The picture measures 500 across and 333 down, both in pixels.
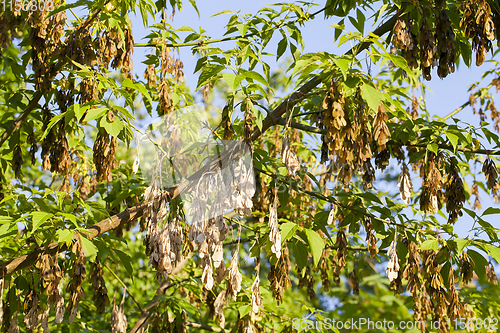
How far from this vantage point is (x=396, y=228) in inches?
94.7

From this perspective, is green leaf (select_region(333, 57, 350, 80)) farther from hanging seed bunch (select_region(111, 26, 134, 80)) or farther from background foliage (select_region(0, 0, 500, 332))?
hanging seed bunch (select_region(111, 26, 134, 80))

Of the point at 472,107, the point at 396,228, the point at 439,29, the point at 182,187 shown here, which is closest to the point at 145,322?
the point at 182,187

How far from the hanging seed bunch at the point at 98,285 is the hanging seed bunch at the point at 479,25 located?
8.27 feet

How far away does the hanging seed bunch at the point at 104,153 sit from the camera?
6.92 ft

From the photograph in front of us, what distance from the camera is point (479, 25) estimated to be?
83.0 inches

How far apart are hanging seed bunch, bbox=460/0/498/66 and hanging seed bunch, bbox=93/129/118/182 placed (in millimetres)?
1984

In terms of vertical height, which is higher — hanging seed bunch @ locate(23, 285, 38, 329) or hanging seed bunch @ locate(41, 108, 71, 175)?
hanging seed bunch @ locate(41, 108, 71, 175)

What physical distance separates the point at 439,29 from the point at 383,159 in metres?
0.84

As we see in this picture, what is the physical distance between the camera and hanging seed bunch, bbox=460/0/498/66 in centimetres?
205

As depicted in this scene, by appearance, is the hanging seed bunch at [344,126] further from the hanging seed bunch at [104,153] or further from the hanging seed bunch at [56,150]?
the hanging seed bunch at [56,150]

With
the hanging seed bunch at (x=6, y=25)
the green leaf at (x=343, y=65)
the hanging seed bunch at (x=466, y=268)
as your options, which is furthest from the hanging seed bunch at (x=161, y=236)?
the hanging seed bunch at (x=6, y=25)

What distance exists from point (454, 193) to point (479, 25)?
0.96m

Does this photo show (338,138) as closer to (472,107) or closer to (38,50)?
(38,50)

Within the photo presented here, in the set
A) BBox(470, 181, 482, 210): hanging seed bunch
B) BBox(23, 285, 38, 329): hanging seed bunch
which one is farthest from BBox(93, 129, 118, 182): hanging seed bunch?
BBox(470, 181, 482, 210): hanging seed bunch
